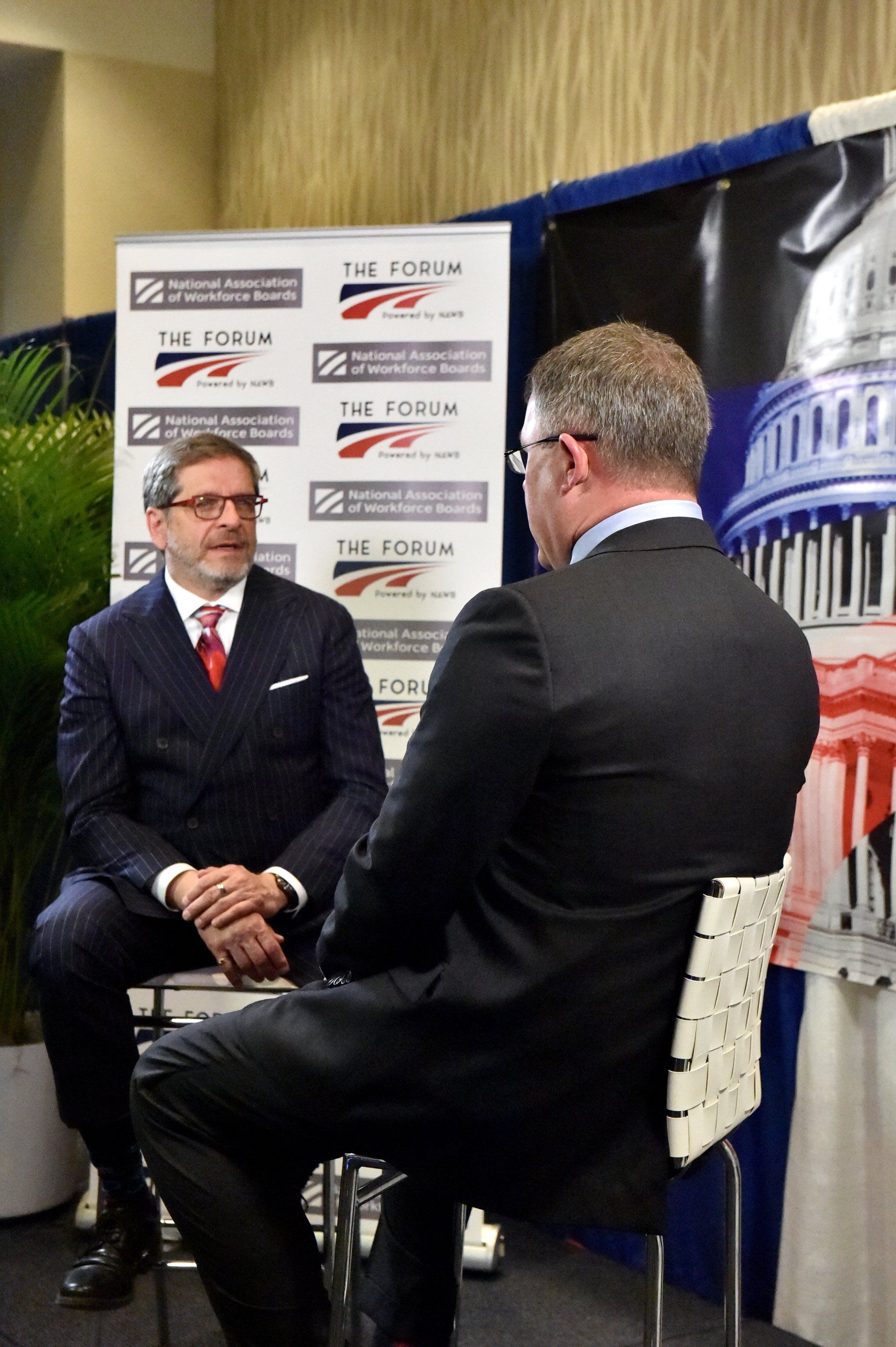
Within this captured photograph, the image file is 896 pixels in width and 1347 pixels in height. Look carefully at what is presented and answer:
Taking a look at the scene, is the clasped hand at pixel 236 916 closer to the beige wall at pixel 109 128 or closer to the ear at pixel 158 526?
the ear at pixel 158 526

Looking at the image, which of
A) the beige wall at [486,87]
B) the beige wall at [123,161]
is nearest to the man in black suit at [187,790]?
the beige wall at [486,87]

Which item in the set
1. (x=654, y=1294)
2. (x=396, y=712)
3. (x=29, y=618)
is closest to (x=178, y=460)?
(x=29, y=618)

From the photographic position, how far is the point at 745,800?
150cm

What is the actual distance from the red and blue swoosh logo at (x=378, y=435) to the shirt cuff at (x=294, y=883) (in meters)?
1.12

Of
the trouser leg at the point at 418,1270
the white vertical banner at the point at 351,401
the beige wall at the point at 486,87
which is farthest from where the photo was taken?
the white vertical banner at the point at 351,401

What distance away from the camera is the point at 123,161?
493cm

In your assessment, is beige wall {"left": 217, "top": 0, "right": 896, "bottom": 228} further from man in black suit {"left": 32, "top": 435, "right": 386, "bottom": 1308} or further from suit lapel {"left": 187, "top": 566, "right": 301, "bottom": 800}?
suit lapel {"left": 187, "top": 566, "right": 301, "bottom": 800}

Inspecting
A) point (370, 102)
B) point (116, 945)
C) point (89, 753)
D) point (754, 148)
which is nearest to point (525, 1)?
point (370, 102)

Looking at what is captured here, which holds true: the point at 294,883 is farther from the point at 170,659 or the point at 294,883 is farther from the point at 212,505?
the point at 212,505

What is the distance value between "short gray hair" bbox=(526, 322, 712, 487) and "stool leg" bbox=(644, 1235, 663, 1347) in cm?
89

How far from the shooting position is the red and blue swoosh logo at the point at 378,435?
314 centimetres

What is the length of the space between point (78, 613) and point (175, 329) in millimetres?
722

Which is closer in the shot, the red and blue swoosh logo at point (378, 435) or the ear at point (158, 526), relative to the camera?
the ear at point (158, 526)

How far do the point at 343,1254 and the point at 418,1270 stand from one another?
0.27 metres
